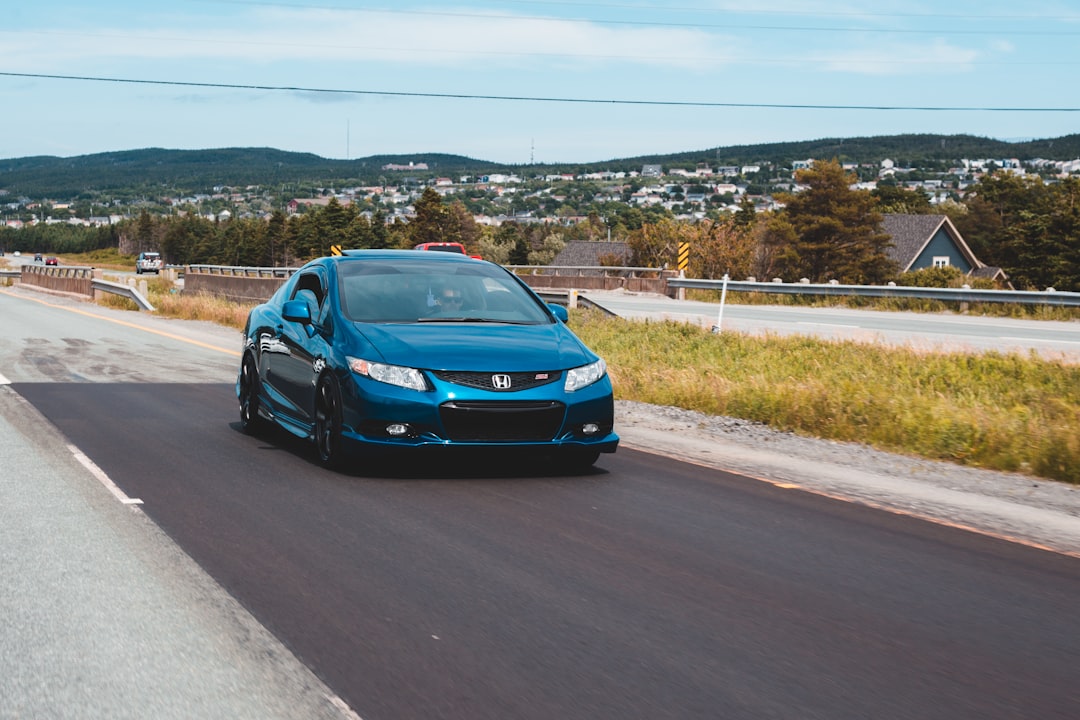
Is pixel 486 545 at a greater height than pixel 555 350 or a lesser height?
lesser

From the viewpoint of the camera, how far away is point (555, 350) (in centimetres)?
904

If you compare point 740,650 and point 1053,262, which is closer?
point 740,650

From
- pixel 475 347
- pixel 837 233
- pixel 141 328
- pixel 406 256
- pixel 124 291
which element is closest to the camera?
pixel 475 347

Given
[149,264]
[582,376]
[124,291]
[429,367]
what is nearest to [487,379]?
[429,367]

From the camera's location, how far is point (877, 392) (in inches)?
511

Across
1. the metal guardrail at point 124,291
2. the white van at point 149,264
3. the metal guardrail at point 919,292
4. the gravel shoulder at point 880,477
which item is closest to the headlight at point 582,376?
the gravel shoulder at point 880,477

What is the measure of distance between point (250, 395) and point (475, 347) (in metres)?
3.29

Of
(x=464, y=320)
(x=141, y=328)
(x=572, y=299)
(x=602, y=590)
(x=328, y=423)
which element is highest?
(x=464, y=320)

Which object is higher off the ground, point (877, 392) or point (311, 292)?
point (311, 292)

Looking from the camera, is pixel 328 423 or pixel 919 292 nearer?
pixel 328 423

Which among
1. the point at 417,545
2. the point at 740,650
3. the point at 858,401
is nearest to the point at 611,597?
the point at 740,650

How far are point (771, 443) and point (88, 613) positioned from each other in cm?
723

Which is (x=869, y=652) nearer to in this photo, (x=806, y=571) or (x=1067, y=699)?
(x=1067, y=699)

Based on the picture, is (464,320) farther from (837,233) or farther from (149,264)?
(149,264)
